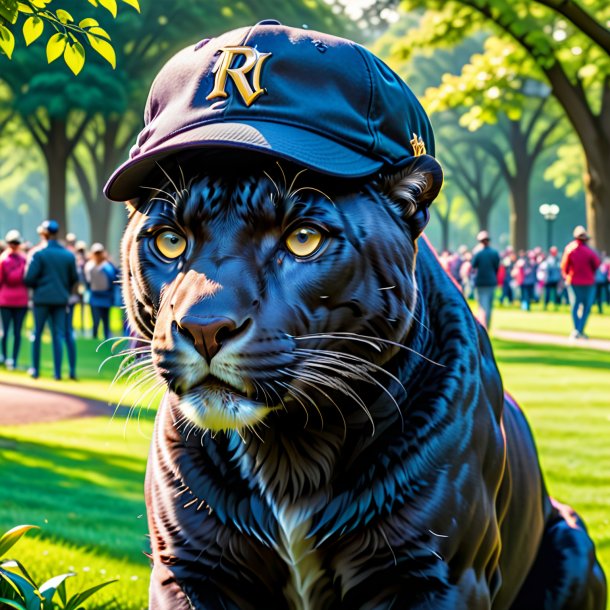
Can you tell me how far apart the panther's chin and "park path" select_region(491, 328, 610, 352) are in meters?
17.3

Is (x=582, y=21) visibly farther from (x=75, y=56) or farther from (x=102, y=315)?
(x=102, y=315)

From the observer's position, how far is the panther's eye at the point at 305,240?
2219 millimetres

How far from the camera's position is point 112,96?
31.6 m

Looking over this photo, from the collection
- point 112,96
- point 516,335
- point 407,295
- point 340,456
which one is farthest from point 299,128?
point 112,96

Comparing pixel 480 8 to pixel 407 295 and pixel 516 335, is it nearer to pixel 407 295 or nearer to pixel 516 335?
pixel 516 335

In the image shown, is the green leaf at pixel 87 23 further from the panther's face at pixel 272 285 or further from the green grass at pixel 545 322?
the green grass at pixel 545 322

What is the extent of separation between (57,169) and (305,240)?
34.2 m

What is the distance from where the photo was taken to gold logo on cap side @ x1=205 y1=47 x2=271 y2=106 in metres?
2.29

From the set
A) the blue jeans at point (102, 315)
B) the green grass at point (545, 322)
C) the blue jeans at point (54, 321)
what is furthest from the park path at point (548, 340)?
the blue jeans at point (54, 321)

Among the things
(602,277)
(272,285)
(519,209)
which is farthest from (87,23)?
(519,209)

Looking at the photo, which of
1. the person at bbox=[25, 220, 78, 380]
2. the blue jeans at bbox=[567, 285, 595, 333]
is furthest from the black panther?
the blue jeans at bbox=[567, 285, 595, 333]

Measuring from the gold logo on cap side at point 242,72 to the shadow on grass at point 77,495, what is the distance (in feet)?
11.9

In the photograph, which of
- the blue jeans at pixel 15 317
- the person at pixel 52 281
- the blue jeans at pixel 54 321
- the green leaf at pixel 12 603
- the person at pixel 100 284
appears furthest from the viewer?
the person at pixel 100 284

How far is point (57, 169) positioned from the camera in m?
35.0
